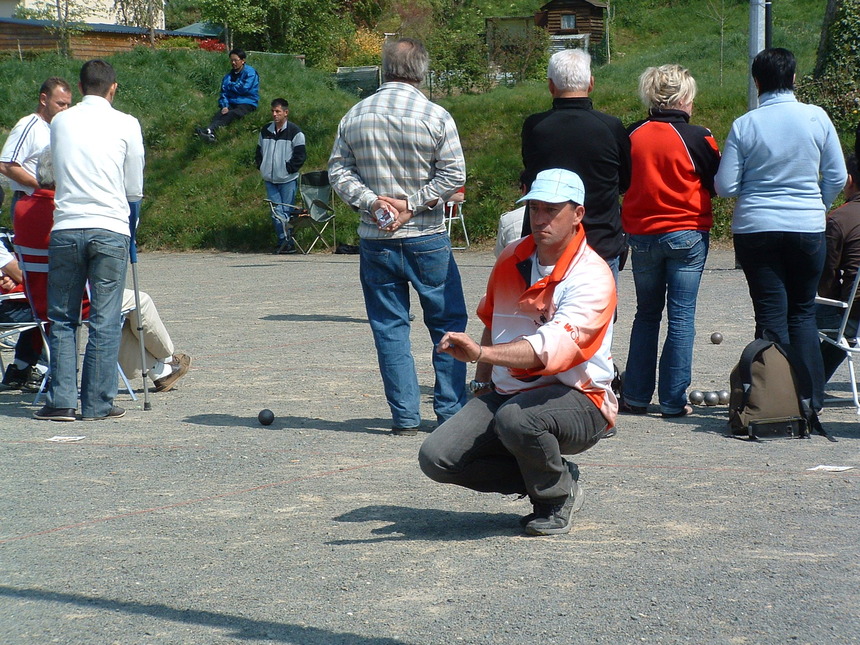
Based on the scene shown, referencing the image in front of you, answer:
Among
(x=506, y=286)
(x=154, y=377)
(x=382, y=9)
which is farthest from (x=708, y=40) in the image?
(x=506, y=286)

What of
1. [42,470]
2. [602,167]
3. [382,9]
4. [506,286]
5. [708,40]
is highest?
[382,9]

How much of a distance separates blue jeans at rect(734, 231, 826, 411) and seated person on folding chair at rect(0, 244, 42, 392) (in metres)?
4.94

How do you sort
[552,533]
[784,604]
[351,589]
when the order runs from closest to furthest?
[784,604] < [351,589] < [552,533]

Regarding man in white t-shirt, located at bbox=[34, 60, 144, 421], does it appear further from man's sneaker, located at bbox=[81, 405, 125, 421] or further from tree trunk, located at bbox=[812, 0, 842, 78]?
tree trunk, located at bbox=[812, 0, 842, 78]

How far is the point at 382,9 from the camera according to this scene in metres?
56.0

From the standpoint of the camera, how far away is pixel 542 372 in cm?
436

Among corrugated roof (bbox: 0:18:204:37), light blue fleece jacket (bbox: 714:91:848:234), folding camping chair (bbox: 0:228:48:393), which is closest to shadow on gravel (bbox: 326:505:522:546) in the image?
light blue fleece jacket (bbox: 714:91:848:234)

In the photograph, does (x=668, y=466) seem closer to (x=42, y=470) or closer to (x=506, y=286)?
(x=506, y=286)

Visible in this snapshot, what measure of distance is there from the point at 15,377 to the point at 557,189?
18.1 feet

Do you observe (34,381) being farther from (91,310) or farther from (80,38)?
(80,38)

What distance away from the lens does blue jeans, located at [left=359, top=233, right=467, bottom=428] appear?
657cm

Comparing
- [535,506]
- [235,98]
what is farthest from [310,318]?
[235,98]

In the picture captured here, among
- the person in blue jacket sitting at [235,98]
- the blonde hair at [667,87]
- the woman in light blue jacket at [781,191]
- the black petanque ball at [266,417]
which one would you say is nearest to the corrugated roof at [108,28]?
the person in blue jacket sitting at [235,98]

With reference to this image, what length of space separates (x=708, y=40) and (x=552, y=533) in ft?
126
